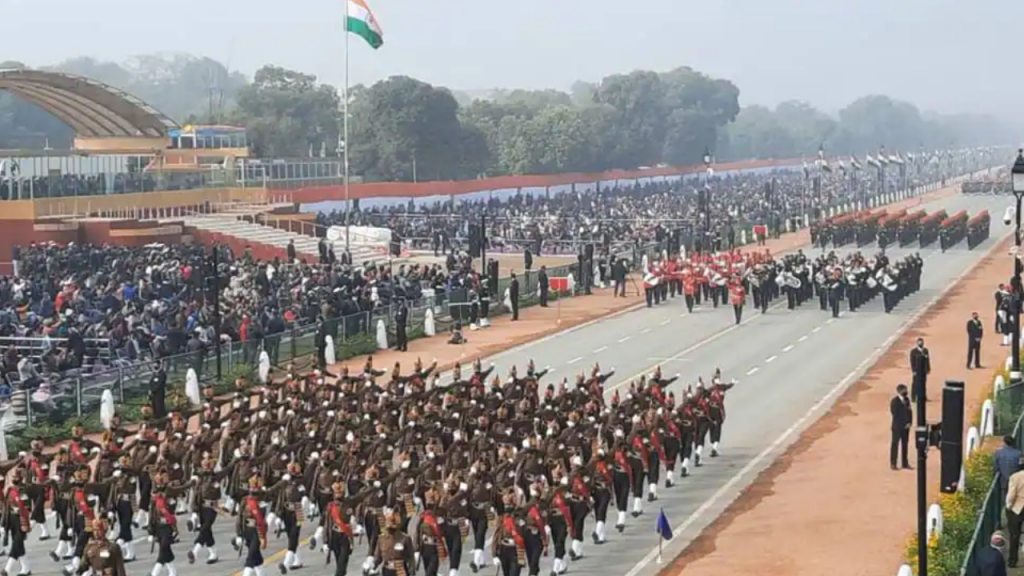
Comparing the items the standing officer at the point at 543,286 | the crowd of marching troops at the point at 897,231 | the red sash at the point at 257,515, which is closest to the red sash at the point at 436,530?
the red sash at the point at 257,515

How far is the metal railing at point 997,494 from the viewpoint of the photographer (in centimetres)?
1950

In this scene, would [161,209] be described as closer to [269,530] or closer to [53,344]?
[53,344]

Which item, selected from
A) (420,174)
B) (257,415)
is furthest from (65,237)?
(420,174)

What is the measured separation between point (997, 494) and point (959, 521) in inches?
35.5

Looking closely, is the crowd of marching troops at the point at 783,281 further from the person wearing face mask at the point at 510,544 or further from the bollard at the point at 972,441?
the person wearing face mask at the point at 510,544

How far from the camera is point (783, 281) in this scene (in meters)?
54.0

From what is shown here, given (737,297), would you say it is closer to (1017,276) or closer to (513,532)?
(1017,276)

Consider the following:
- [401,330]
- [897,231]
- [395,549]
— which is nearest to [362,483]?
[395,549]

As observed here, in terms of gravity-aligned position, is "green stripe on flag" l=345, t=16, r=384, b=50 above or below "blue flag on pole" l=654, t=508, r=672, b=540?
above

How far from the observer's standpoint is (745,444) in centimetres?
3106

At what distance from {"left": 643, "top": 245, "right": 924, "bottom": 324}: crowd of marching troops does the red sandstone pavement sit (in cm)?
1424

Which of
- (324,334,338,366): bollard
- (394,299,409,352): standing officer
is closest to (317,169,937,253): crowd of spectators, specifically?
(394,299,409,352): standing officer

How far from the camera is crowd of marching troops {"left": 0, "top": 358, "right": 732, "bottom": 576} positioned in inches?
824

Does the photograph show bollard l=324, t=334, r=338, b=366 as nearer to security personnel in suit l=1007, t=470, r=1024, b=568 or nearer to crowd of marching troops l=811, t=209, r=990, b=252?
security personnel in suit l=1007, t=470, r=1024, b=568
